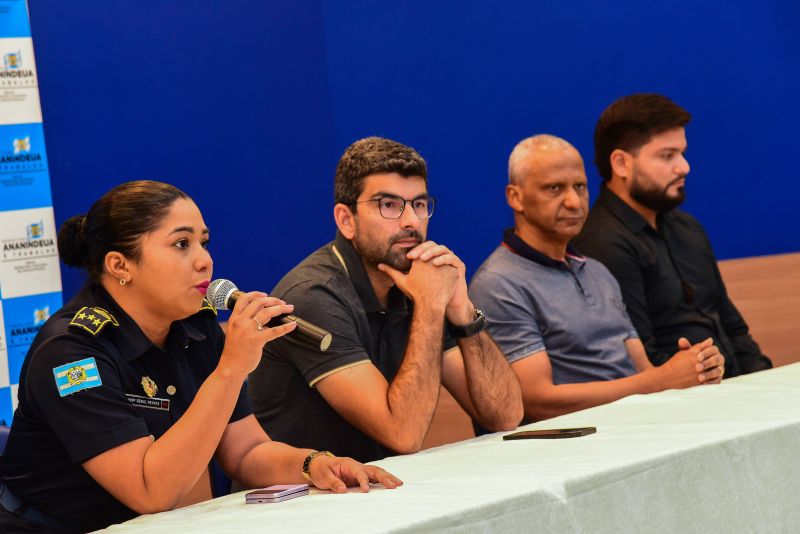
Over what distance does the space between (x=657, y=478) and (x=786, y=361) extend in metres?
2.61

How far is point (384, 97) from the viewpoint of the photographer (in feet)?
12.0

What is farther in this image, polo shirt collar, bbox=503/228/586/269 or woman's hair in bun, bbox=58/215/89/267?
polo shirt collar, bbox=503/228/586/269

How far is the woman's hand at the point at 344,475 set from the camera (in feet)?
5.51

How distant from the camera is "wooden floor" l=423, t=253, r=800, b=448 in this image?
4.05 meters

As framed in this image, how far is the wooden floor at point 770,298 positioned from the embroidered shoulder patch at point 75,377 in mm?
2774

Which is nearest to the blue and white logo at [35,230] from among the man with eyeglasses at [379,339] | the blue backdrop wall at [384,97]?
the blue backdrop wall at [384,97]

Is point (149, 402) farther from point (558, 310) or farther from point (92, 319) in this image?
point (558, 310)

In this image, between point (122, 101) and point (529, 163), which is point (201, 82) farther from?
point (529, 163)

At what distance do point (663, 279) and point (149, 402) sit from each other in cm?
177

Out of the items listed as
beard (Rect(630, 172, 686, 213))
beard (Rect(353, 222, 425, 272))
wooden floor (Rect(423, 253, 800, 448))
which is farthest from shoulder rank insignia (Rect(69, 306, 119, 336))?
wooden floor (Rect(423, 253, 800, 448))

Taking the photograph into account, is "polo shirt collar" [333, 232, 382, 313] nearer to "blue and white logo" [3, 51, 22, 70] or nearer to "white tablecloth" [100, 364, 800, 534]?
"white tablecloth" [100, 364, 800, 534]

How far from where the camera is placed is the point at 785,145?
169 inches

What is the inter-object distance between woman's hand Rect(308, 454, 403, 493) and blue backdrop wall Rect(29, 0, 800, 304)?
4.98 ft

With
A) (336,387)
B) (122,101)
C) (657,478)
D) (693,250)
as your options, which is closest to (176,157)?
(122,101)
